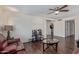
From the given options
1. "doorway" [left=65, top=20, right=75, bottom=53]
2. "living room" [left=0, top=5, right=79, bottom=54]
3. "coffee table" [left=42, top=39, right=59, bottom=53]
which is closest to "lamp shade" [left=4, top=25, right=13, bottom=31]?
"living room" [left=0, top=5, right=79, bottom=54]

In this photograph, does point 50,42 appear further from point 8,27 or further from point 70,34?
point 8,27

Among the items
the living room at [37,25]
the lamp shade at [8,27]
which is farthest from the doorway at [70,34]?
the lamp shade at [8,27]

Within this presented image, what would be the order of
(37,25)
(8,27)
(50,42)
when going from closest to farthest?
1. (8,27)
2. (37,25)
3. (50,42)

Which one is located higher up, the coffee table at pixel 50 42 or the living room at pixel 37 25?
the living room at pixel 37 25

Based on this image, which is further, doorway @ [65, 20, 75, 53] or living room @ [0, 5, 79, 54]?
doorway @ [65, 20, 75, 53]

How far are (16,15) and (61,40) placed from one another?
3.41ft

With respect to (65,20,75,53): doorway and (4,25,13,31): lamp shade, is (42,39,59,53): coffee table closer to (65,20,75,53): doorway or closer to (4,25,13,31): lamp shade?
(65,20,75,53): doorway

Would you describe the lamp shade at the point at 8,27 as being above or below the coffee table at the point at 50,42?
above

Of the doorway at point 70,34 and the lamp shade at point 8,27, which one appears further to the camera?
the doorway at point 70,34

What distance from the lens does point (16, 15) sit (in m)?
1.94

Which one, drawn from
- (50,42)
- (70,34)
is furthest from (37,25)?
(70,34)

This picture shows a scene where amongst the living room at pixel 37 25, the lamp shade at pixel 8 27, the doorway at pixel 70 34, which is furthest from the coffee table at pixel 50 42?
the lamp shade at pixel 8 27

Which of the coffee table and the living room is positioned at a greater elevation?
the living room

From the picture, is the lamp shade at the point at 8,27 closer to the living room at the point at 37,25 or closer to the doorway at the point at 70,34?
the living room at the point at 37,25
